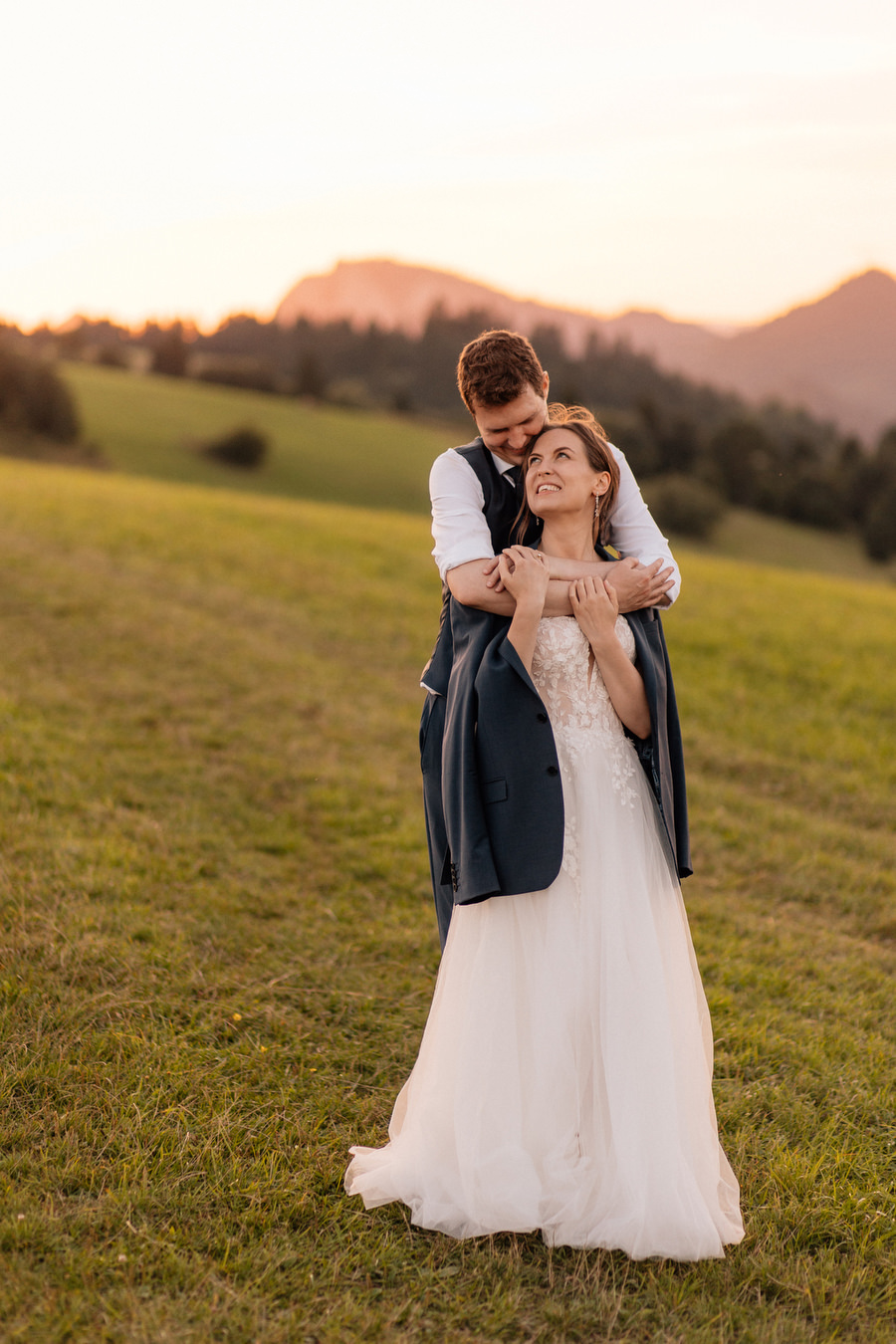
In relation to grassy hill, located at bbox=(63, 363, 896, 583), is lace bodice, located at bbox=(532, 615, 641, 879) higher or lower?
lower

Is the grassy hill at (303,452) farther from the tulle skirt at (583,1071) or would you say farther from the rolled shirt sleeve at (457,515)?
the tulle skirt at (583,1071)

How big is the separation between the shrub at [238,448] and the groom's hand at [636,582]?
51194mm

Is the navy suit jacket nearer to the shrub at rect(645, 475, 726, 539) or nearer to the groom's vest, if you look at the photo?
the groom's vest

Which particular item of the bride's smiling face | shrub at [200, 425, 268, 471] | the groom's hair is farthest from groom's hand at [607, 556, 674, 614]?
shrub at [200, 425, 268, 471]

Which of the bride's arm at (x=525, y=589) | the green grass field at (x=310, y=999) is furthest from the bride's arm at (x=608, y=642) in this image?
the green grass field at (x=310, y=999)

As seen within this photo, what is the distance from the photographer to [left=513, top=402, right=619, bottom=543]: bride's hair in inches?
139

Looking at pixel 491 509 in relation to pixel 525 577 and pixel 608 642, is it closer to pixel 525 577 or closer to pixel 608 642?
pixel 525 577

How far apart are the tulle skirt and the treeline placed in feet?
172

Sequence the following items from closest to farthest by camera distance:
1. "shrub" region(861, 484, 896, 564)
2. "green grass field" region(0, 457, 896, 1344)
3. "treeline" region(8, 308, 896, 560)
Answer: "green grass field" region(0, 457, 896, 1344) → "shrub" region(861, 484, 896, 564) → "treeline" region(8, 308, 896, 560)

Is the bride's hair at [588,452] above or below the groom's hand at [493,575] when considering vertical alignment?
above

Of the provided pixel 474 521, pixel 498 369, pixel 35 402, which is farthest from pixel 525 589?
pixel 35 402

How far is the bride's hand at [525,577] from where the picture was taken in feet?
11.1

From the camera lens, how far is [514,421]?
11.8 feet

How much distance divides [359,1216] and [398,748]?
6.76 metres
